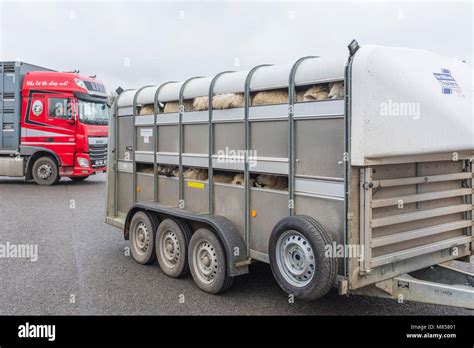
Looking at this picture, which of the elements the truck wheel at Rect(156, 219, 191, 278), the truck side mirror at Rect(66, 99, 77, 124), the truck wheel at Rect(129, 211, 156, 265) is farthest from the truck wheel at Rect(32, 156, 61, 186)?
the truck wheel at Rect(156, 219, 191, 278)

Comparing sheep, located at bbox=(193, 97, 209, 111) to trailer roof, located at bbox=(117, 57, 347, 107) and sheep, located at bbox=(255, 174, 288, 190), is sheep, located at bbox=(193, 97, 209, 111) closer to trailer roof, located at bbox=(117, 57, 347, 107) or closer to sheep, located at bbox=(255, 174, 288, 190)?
trailer roof, located at bbox=(117, 57, 347, 107)

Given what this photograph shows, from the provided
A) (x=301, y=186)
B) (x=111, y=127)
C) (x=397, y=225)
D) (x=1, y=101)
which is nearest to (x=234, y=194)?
(x=301, y=186)

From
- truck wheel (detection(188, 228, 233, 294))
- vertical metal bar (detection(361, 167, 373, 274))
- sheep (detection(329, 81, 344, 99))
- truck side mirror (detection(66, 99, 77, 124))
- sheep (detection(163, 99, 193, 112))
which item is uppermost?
truck side mirror (detection(66, 99, 77, 124))

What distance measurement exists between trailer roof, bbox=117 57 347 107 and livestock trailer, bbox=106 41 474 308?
0.02 m

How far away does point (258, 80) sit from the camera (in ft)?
16.4

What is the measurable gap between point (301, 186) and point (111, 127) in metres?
4.08

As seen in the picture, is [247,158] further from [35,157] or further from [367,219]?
[35,157]

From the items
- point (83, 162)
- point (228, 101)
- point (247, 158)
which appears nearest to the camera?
point (247, 158)

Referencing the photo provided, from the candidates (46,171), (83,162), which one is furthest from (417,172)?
(46,171)

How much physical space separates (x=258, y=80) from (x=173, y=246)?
247cm

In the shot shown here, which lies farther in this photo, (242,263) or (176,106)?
(176,106)

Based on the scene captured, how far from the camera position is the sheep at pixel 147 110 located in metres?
6.72

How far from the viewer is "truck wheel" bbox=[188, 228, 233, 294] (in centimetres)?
515
